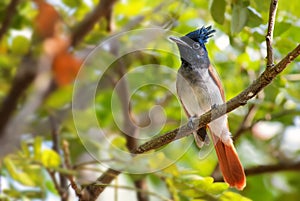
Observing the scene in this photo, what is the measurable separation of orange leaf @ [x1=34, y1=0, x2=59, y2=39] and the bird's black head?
0.62 feet

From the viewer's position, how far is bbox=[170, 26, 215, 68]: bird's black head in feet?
3.26

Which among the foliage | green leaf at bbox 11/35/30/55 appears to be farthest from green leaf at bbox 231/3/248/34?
green leaf at bbox 11/35/30/55

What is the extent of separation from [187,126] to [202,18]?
2.26ft

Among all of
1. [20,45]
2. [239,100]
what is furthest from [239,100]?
[20,45]

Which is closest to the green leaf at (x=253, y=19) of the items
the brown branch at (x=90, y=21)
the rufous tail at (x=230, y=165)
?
the rufous tail at (x=230, y=165)

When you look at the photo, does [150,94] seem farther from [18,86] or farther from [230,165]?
[230,165]

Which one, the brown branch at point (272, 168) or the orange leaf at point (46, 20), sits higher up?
the orange leaf at point (46, 20)

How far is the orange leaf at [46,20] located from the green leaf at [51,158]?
367 mm

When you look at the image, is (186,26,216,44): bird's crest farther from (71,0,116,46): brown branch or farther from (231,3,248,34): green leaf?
(71,0,116,46): brown branch

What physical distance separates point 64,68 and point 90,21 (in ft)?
1.97

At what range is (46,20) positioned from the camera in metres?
1.04

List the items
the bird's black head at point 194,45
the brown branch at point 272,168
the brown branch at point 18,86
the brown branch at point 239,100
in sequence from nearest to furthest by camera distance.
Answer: the brown branch at point 239,100 < the bird's black head at point 194,45 < the brown branch at point 18,86 < the brown branch at point 272,168

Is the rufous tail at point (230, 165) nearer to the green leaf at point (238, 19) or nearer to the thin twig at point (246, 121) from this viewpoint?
the green leaf at point (238, 19)

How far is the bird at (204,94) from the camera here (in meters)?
1.00
